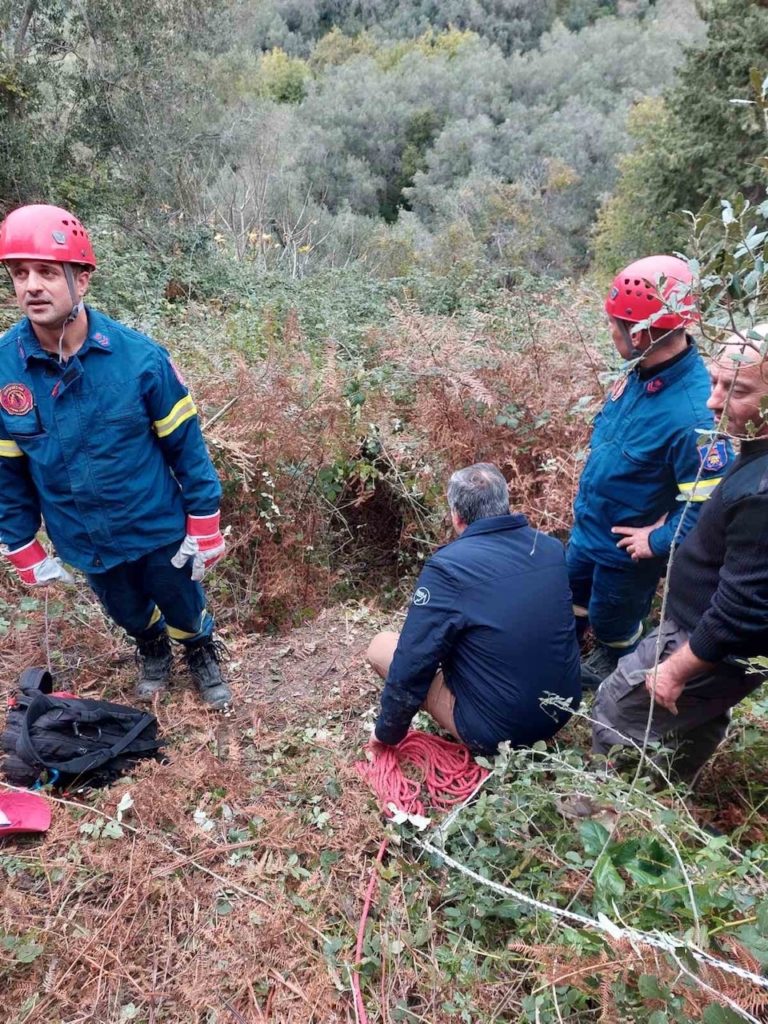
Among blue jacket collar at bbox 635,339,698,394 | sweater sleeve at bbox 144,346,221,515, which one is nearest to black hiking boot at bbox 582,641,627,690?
blue jacket collar at bbox 635,339,698,394

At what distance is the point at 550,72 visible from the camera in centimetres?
3256

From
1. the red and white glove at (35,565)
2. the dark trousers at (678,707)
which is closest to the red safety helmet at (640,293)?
the dark trousers at (678,707)

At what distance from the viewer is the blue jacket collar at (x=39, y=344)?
2.45 metres

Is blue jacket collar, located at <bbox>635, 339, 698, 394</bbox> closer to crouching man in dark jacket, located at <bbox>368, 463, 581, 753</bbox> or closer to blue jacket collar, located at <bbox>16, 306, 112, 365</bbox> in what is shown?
crouching man in dark jacket, located at <bbox>368, 463, 581, 753</bbox>

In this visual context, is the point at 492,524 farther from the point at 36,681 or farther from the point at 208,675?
the point at 36,681

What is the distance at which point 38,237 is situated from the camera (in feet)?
7.64

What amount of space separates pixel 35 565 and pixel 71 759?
2.75ft

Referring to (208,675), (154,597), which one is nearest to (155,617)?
(154,597)

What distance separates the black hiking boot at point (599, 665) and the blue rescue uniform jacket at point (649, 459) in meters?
0.67

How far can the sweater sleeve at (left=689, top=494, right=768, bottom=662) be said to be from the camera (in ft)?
6.00

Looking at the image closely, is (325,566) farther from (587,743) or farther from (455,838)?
(455,838)

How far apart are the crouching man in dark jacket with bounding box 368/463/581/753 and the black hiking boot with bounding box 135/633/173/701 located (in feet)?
4.47

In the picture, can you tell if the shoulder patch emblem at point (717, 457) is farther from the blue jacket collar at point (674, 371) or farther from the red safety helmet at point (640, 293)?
the red safety helmet at point (640, 293)

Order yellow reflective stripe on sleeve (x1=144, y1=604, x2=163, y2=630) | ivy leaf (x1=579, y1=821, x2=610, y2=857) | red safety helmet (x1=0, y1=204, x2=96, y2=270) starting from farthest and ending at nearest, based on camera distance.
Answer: yellow reflective stripe on sleeve (x1=144, y1=604, x2=163, y2=630) < red safety helmet (x1=0, y1=204, x2=96, y2=270) < ivy leaf (x1=579, y1=821, x2=610, y2=857)
